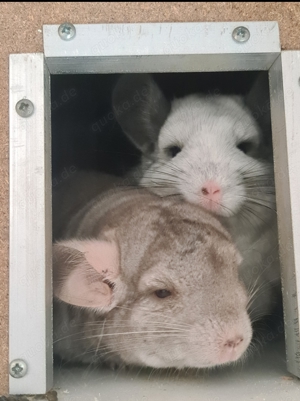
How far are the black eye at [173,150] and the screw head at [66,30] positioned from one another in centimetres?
90

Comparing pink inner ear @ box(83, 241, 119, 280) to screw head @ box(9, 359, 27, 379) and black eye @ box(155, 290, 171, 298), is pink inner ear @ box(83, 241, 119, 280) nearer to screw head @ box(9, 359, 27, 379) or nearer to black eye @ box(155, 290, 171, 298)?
black eye @ box(155, 290, 171, 298)

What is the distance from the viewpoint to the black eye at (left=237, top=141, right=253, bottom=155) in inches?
104

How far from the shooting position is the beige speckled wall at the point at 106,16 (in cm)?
186

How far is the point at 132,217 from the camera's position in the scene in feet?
7.24

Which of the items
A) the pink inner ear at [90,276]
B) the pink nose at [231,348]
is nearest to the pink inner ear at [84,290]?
the pink inner ear at [90,276]

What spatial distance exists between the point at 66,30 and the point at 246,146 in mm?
1107

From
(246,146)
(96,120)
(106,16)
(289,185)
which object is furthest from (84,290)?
(96,120)

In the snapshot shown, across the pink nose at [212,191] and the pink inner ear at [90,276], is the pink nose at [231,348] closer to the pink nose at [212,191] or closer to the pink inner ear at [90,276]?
the pink inner ear at [90,276]

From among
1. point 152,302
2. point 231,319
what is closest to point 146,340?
point 152,302

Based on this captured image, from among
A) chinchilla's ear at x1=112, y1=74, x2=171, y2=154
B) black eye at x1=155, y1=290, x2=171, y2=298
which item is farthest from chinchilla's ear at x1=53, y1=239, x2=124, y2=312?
chinchilla's ear at x1=112, y1=74, x2=171, y2=154

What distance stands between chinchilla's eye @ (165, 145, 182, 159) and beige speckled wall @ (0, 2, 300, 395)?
814mm

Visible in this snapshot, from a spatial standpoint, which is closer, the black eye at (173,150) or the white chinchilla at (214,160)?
the white chinchilla at (214,160)

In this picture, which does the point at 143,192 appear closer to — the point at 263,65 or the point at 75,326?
the point at 75,326

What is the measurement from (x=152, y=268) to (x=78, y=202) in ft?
3.13
